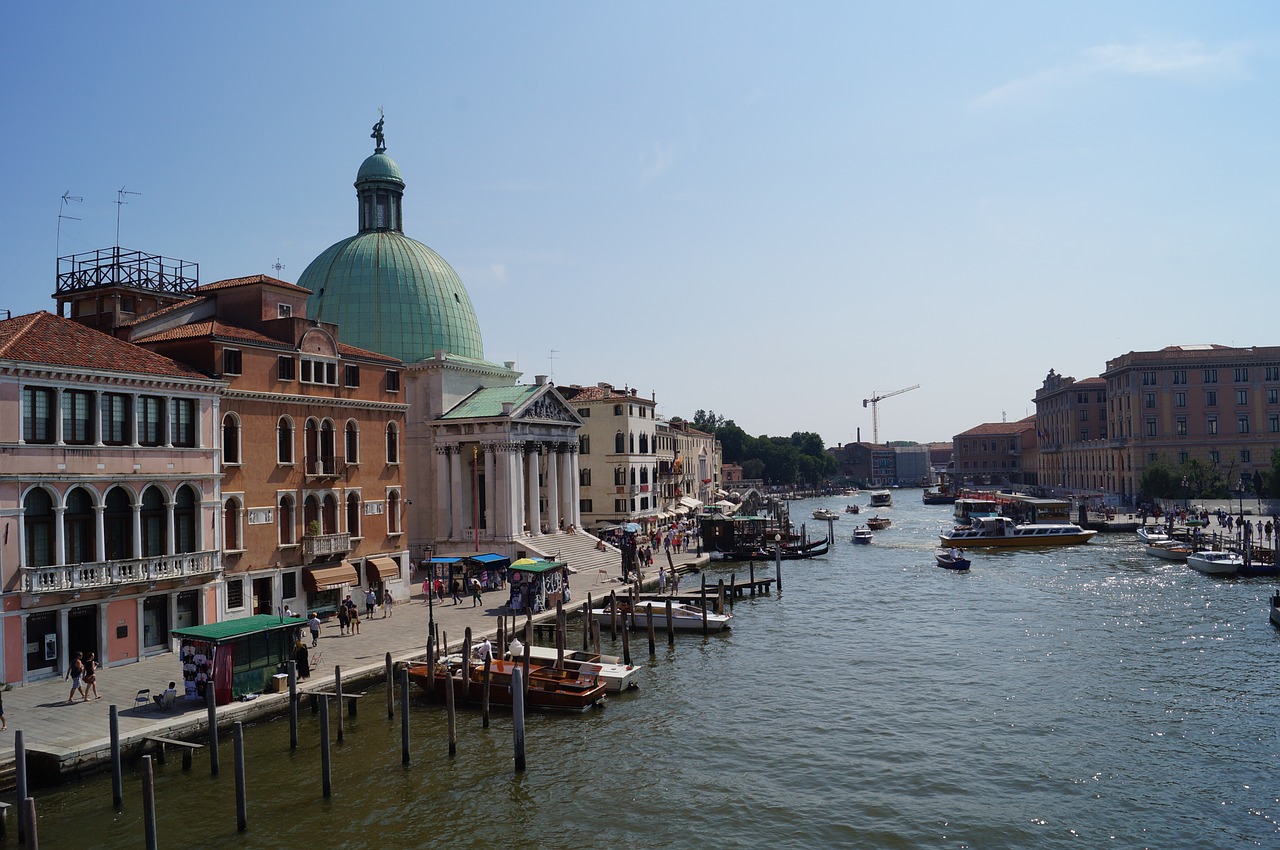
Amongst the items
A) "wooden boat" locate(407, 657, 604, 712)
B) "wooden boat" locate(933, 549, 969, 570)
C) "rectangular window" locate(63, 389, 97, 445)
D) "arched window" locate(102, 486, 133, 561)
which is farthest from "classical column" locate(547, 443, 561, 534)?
"rectangular window" locate(63, 389, 97, 445)

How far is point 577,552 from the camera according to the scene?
56625 millimetres

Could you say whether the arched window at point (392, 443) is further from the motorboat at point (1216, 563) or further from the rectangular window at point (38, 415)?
the motorboat at point (1216, 563)

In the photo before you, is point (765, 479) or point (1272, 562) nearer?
point (1272, 562)

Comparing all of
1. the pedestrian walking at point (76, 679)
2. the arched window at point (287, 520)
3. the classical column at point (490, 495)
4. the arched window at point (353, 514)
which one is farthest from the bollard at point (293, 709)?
the classical column at point (490, 495)

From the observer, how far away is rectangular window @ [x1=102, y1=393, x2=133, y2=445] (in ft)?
93.9

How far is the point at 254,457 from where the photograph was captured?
3509cm

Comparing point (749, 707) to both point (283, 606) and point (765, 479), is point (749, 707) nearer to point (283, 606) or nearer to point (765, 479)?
point (283, 606)

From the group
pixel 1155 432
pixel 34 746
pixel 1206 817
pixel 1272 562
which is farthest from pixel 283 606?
pixel 1155 432

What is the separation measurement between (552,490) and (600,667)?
30815 mm

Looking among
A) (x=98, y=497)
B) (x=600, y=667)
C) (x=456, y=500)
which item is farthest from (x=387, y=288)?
(x=600, y=667)

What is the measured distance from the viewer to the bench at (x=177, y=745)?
21.7m

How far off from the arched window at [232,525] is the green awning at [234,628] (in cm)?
807

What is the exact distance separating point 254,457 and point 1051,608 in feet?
115

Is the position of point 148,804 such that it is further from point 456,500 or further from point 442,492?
point 442,492
